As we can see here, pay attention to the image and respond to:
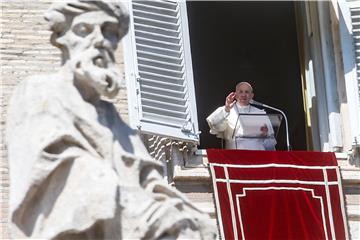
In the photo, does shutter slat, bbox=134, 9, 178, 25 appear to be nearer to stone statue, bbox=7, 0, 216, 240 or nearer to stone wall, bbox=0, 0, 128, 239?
stone wall, bbox=0, 0, 128, 239

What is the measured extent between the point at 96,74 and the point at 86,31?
0.22 metres

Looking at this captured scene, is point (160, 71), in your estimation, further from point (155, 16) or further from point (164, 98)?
point (155, 16)

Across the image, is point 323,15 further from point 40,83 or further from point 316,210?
point 40,83

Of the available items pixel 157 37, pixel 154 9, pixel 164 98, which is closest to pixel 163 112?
pixel 164 98

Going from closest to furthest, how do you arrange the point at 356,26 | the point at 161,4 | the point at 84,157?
the point at 84,157 → the point at 161,4 → the point at 356,26

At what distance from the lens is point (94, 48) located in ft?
31.3

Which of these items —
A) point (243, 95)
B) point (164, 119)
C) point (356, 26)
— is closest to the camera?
point (164, 119)

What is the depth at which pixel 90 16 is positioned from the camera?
9.56 metres

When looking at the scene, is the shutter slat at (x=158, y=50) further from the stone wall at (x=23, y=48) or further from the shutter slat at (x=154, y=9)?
the shutter slat at (x=154, y=9)

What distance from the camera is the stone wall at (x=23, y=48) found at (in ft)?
54.4

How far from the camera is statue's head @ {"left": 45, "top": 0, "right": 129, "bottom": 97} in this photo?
9.51 metres

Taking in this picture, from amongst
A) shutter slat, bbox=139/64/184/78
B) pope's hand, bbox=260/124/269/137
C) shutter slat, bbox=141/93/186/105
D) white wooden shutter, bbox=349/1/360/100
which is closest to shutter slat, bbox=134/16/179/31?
shutter slat, bbox=139/64/184/78

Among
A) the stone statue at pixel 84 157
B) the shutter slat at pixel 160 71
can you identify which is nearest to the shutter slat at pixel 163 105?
the shutter slat at pixel 160 71

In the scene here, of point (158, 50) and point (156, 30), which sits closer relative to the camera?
point (158, 50)
